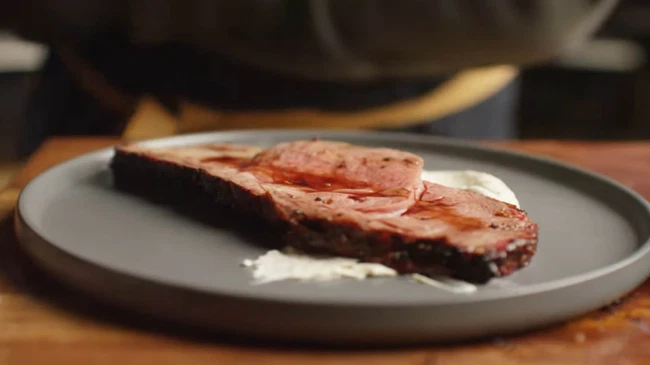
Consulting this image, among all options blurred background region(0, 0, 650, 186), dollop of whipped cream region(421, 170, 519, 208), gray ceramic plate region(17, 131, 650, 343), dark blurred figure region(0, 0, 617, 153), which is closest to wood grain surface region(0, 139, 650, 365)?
gray ceramic plate region(17, 131, 650, 343)

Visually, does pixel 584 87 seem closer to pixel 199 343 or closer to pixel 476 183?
pixel 476 183

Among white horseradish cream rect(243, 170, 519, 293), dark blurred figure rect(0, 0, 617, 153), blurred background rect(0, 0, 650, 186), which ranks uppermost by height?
white horseradish cream rect(243, 170, 519, 293)

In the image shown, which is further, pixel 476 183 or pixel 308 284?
pixel 476 183

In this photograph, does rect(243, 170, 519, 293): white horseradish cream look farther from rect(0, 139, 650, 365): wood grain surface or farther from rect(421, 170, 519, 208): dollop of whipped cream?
rect(421, 170, 519, 208): dollop of whipped cream

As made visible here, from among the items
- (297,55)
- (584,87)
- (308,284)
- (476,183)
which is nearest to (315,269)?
(308,284)

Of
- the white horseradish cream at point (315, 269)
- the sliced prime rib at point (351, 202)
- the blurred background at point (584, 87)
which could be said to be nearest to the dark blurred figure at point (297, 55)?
the sliced prime rib at point (351, 202)

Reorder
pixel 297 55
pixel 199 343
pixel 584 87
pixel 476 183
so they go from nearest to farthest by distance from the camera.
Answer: pixel 199 343
pixel 476 183
pixel 297 55
pixel 584 87

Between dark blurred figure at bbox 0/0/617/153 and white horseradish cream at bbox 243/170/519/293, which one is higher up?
white horseradish cream at bbox 243/170/519/293
